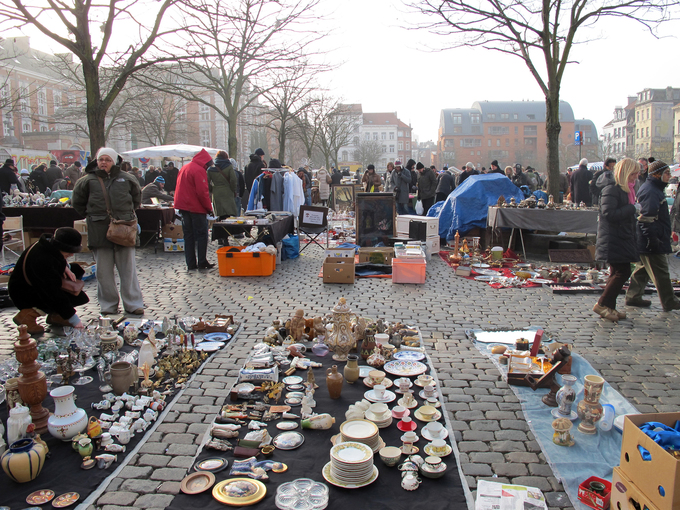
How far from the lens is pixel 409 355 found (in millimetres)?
4734

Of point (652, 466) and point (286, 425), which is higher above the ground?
point (652, 466)

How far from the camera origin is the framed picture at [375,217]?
10.7 meters

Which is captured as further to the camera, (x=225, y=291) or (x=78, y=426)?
(x=225, y=291)

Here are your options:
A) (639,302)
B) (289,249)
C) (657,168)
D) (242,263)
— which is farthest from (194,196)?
(639,302)

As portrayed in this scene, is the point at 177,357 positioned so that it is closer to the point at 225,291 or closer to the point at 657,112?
the point at 225,291

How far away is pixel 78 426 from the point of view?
10.7 feet

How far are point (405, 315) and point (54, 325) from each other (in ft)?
14.1

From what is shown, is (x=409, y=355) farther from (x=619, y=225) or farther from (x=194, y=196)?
(x=194, y=196)

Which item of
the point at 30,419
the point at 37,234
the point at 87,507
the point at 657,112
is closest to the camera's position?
the point at 87,507

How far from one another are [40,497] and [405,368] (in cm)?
293

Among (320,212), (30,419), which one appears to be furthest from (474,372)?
(320,212)

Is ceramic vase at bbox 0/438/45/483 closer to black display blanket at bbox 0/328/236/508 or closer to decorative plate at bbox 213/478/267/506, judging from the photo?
black display blanket at bbox 0/328/236/508

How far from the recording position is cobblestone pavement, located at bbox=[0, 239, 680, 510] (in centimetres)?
303

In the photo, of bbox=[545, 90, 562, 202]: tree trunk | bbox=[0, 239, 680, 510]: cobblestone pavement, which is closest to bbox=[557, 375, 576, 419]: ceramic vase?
bbox=[0, 239, 680, 510]: cobblestone pavement
